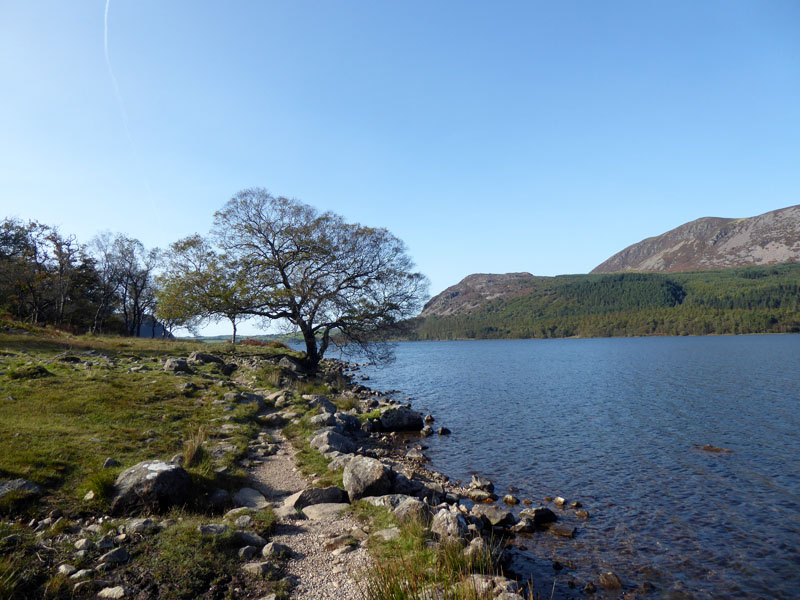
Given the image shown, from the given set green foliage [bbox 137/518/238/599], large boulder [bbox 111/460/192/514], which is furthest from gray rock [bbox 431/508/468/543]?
large boulder [bbox 111/460/192/514]

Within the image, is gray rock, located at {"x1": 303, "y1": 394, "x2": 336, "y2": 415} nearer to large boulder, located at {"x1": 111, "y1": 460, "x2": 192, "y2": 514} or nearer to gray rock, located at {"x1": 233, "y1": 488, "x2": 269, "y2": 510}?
gray rock, located at {"x1": 233, "y1": 488, "x2": 269, "y2": 510}

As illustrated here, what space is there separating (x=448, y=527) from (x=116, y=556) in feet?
19.0

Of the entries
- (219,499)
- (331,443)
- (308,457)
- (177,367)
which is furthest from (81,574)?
(177,367)

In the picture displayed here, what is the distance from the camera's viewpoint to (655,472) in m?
16.4

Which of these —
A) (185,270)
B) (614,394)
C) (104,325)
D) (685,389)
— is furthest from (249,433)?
(104,325)

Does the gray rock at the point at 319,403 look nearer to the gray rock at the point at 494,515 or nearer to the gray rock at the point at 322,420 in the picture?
the gray rock at the point at 322,420

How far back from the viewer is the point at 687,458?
18.0 m

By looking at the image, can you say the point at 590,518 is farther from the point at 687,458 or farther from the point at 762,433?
the point at 762,433

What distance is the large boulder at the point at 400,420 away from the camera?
78.5 ft

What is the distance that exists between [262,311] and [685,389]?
36.9 meters

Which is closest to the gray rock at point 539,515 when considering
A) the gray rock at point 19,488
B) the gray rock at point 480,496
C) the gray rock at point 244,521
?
the gray rock at point 480,496

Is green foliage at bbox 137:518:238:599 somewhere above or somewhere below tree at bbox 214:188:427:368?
below

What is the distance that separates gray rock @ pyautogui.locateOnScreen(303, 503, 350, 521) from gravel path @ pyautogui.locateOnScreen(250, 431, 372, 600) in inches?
5.9

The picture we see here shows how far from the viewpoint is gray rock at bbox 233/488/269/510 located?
31.1 ft
